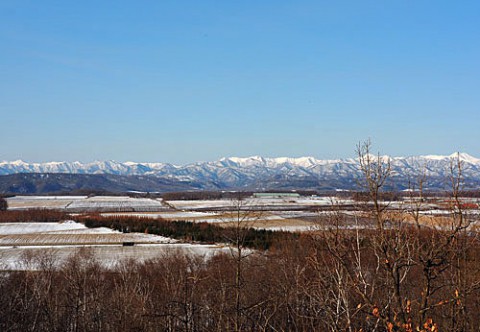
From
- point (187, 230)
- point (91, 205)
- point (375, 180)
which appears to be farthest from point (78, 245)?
point (91, 205)

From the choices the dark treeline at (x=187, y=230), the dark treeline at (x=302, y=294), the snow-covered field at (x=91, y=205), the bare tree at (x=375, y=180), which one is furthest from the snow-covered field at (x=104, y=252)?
the snow-covered field at (x=91, y=205)

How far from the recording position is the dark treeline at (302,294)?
6.79 metres

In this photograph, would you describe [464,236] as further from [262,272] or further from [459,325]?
[262,272]

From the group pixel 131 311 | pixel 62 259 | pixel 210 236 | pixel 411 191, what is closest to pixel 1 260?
pixel 62 259

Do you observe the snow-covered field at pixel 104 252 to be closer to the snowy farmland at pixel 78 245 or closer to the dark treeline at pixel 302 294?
the snowy farmland at pixel 78 245

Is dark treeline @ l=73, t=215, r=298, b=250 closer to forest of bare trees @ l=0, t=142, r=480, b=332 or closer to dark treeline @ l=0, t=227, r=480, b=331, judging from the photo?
forest of bare trees @ l=0, t=142, r=480, b=332

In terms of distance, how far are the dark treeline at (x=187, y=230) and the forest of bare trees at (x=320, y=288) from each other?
10.2 feet

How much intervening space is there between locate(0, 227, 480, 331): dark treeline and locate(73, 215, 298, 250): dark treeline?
16.9 metres

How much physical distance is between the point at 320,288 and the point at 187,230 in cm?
5261

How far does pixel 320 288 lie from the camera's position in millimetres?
12070

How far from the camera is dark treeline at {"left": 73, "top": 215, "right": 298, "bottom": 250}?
51438mm

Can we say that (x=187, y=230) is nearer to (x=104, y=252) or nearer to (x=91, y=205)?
(x=104, y=252)

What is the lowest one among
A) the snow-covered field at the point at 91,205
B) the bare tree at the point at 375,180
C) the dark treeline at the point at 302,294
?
the snow-covered field at the point at 91,205

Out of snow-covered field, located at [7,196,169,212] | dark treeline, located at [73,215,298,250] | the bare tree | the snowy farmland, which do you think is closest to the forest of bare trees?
the bare tree
